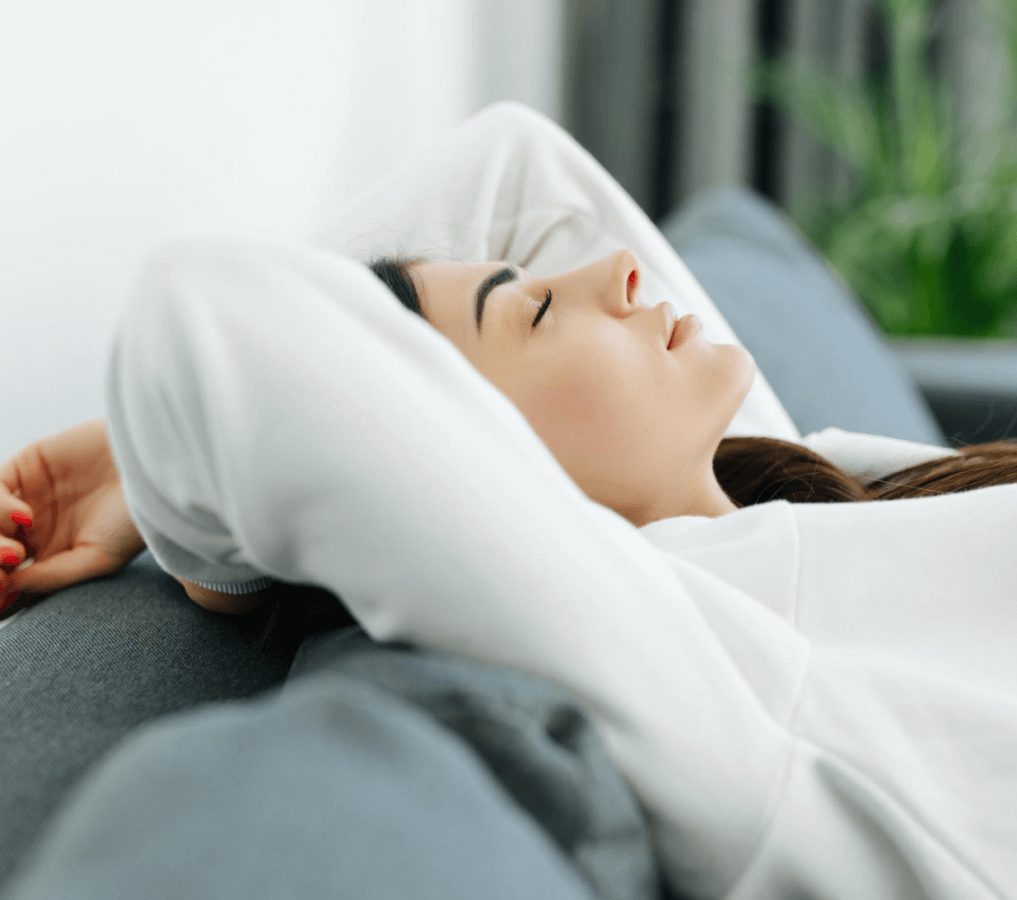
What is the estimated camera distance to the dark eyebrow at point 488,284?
702mm

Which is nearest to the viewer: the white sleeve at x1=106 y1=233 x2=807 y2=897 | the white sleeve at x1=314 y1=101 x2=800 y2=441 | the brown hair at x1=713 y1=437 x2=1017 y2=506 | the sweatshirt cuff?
the white sleeve at x1=106 y1=233 x2=807 y2=897

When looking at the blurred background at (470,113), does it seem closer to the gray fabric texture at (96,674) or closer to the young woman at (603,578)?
the young woman at (603,578)

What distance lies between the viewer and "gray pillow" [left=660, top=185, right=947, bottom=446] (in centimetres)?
123

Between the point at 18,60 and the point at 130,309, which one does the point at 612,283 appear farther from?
the point at 18,60

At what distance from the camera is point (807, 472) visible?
2.79 ft


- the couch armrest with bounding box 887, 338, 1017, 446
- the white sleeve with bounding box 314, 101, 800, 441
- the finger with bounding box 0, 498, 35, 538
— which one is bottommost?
the couch armrest with bounding box 887, 338, 1017, 446

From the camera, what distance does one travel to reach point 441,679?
1.27 ft

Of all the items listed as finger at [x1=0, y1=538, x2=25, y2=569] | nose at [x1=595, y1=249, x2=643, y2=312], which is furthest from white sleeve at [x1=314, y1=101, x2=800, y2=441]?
finger at [x1=0, y1=538, x2=25, y2=569]

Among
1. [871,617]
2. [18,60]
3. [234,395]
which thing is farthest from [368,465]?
[18,60]

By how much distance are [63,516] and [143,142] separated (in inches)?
17.1

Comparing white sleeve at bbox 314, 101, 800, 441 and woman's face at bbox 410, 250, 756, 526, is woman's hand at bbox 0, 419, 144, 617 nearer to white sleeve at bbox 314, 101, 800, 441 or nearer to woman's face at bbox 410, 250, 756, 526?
woman's face at bbox 410, 250, 756, 526

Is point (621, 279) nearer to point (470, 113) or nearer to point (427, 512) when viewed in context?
point (427, 512)

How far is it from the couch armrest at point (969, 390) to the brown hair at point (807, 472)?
23.1 inches

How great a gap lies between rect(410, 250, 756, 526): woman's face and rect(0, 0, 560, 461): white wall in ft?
0.59
